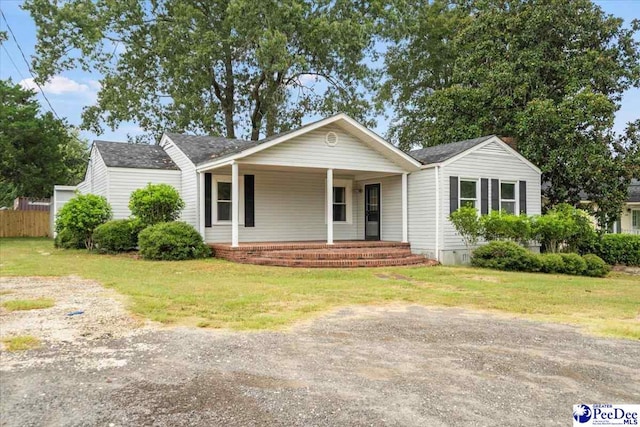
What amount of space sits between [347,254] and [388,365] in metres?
9.11

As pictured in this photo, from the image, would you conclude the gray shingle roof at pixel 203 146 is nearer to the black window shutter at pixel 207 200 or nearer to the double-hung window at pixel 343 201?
the black window shutter at pixel 207 200

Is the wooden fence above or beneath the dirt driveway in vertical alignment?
above

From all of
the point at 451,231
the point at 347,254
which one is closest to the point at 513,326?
the point at 347,254

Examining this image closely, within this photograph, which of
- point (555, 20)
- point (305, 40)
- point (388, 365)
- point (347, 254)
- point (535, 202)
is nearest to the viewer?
point (388, 365)

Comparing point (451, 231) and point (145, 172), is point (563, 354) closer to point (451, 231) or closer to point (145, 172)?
point (451, 231)

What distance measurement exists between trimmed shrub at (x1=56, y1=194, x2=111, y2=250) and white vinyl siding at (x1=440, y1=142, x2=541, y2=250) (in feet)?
35.5

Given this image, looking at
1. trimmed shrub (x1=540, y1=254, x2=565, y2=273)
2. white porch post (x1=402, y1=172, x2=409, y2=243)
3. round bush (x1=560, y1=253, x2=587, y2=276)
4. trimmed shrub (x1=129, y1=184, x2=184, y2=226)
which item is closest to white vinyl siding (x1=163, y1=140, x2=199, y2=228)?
trimmed shrub (x1=129, y1=184, x2=184, y2=226)

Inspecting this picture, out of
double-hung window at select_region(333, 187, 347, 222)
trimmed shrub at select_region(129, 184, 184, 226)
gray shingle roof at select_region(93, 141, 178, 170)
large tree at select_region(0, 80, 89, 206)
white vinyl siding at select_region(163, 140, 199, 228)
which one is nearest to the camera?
trimmed shrub at select_region(129, 184, 184, 226)

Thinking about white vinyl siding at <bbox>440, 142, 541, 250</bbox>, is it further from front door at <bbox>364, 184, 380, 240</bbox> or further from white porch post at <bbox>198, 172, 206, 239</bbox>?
white porch post at <bbox>198, 172, 206, 239</bbox>

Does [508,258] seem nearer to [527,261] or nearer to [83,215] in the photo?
[527,261]

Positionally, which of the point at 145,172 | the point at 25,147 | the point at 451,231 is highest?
the point at 25,147

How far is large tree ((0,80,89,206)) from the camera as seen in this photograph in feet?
85.9

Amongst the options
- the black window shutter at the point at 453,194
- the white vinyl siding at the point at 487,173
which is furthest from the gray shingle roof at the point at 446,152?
the black window shutter at the point at 453,194

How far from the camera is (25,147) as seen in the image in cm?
2719
